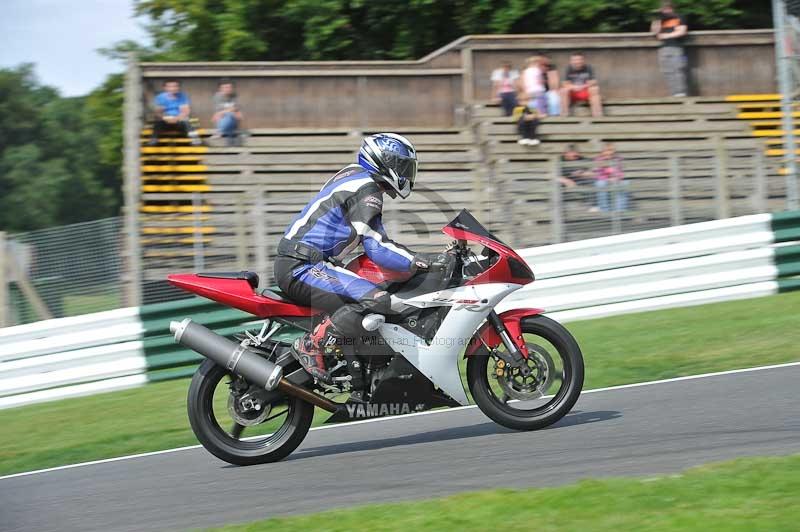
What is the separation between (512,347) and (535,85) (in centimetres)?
1040

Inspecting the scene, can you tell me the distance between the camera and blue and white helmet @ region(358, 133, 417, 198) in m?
6.45

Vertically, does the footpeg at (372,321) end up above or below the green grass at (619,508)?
above

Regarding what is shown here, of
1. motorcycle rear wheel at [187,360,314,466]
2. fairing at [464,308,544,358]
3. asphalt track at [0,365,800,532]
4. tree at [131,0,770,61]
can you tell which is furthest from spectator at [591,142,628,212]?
tree at [131,0,770,61]

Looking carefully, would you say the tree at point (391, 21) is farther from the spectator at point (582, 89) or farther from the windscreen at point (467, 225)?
the windscreen at point (467, 225)

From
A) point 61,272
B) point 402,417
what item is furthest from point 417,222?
point 402,417

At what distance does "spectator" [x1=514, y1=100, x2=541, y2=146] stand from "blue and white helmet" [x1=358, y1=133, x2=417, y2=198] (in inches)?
379

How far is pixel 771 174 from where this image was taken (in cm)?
1273

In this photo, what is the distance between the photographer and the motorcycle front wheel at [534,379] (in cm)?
652

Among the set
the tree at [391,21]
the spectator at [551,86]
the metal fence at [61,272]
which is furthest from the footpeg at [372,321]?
the tree at [391,21]

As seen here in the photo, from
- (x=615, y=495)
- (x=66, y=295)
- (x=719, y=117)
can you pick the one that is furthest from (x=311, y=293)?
(x=719, y=117)

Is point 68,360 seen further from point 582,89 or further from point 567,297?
point 582,89

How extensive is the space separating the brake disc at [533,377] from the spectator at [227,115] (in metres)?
10.5

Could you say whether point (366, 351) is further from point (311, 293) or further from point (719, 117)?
point (719, 117)

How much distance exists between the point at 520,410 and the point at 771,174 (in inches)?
289
